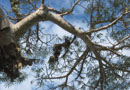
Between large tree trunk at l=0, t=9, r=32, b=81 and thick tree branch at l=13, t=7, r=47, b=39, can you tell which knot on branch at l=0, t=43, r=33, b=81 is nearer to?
large tree trunk at l=0, t=9, r=32, b=81

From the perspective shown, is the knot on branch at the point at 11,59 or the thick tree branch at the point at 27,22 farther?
the thick tree branch at the point at 27,22

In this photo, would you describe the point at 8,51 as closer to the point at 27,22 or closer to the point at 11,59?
the point at 11,59

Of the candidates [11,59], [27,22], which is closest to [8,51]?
[11,59]

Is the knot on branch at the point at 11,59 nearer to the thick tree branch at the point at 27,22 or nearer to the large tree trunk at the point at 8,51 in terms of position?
the large tree trunk at the point at 8,51

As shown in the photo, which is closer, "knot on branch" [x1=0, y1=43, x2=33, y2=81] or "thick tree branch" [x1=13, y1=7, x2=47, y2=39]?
"knot on branch" [x1=0, y1=43, x2=33, y2=81]

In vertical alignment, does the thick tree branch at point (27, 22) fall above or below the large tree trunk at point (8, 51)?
above

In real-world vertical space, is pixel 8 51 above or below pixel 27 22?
below

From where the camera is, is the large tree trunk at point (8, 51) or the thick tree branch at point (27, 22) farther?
the thick tree branch at point (27, 22)

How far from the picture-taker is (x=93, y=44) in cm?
245

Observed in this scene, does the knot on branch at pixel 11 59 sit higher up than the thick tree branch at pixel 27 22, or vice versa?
the thick tree branch at pixel 27 22

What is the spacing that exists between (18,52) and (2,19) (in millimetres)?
386

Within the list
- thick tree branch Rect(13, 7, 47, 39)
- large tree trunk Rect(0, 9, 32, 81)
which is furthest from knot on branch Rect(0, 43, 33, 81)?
thick tree branch Rect(13, 7, 47, 39)

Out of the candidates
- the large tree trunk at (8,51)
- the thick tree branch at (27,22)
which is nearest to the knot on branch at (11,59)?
the large tree trunk at (8,51)

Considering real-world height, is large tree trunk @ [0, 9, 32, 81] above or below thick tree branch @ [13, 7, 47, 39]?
below
